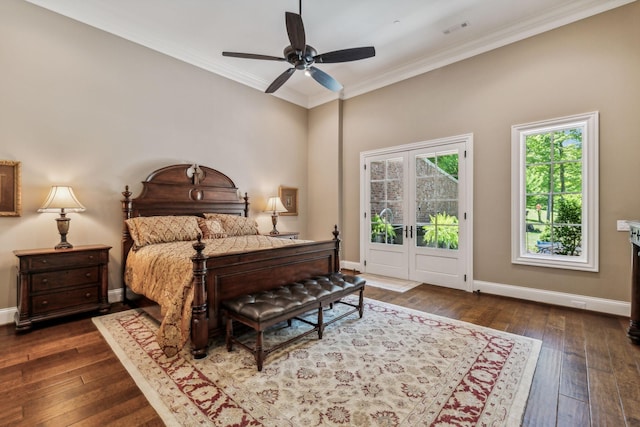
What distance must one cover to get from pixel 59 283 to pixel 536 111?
595 centimetres

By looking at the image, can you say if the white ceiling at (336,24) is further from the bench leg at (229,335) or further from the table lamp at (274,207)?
the bench leg at (229,335)

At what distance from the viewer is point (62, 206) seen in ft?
10.1

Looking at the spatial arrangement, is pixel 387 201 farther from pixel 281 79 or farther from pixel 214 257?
pixel 214 257

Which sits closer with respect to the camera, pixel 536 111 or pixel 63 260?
pixel 63 260

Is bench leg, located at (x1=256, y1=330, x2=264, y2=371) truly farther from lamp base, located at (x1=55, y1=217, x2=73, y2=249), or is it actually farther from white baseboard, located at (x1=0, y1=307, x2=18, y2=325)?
white baseboard, located at (x1=0, y1=307, x2=18, y2=325)

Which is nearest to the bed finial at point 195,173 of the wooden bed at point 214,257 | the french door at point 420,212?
the wooden bed at point 214,257

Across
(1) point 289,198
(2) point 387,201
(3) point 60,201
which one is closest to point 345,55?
(2) point 387,201

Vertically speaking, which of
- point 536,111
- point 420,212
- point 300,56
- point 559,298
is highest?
point 300,56

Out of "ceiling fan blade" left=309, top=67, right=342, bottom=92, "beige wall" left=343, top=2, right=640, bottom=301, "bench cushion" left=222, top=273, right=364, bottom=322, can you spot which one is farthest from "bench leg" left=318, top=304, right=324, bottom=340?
"beige wall" left=343, top=2, right=640, bottom=301

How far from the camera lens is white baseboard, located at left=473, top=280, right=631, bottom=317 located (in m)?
3.24

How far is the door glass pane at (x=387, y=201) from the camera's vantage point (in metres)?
5.08

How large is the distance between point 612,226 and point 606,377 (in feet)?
6.64

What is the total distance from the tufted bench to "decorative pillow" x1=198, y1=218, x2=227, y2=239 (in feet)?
5.36

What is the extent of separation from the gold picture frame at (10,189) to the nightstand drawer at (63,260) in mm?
646
